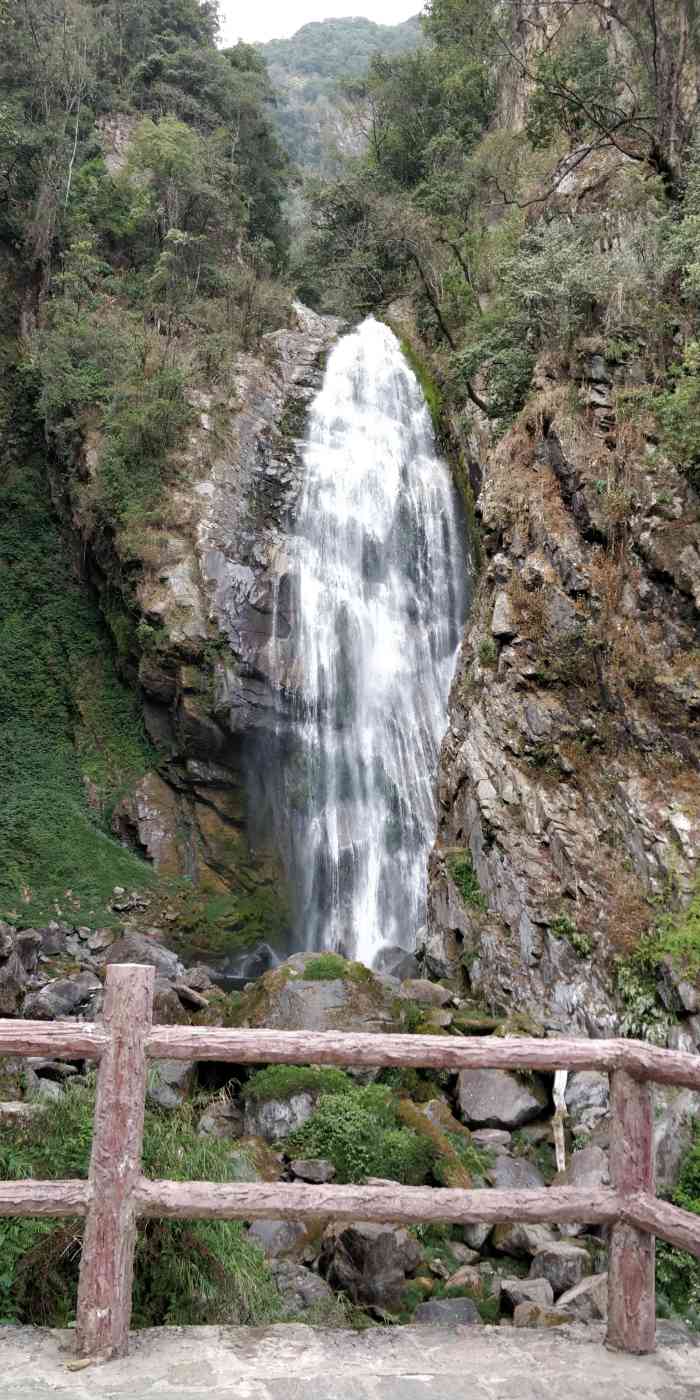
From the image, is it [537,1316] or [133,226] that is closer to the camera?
[537,1316]

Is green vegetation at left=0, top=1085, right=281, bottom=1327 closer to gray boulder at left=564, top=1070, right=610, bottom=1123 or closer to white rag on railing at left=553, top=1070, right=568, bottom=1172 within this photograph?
white rag on railing at left=553, top=1070, right=568, bottom=1172

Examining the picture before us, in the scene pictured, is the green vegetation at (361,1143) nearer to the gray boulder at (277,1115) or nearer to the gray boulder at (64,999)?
the gray boulder at (277,1115)

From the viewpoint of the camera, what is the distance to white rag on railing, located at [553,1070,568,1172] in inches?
295

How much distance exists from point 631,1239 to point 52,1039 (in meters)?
2.26

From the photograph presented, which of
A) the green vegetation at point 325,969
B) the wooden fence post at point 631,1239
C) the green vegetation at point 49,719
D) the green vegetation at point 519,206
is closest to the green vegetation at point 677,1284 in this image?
the wooden fence post at point 631,1239

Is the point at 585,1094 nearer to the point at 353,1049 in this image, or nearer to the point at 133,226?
A: the point at 353,1049

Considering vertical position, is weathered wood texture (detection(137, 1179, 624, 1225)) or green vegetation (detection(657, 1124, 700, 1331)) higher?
weathered wood texture (detection(137, 1179, 624, 1225))

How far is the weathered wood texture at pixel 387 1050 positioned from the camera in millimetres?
3359

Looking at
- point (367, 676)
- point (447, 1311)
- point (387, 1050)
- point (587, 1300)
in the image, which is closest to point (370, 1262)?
point (447, 1311)

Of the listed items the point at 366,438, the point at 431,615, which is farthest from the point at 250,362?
the point at 431,615

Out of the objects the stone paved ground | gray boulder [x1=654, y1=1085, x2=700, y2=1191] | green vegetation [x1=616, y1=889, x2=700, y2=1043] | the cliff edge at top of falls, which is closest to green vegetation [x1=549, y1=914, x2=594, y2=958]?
green vegetation [x1=616, y1=889, x2=700, y2=1043]

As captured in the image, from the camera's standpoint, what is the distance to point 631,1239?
325 cm

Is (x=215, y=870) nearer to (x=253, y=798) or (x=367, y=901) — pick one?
(x=253, y=798)

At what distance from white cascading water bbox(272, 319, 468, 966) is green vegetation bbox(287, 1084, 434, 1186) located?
7.38 metres
